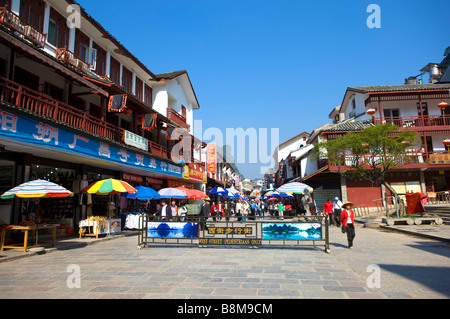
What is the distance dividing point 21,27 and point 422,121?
30.9 m

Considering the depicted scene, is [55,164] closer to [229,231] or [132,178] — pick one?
[132,178]

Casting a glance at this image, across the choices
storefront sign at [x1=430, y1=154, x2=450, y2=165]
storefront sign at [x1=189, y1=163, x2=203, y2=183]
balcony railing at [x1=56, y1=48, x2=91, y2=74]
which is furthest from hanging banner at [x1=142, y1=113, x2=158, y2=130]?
storefront sign at [x1=430, y1=154, x2=450, y2=165]

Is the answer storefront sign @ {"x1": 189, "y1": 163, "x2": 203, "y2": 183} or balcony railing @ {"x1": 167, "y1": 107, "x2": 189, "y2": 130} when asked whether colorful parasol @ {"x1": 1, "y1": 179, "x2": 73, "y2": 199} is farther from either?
storefront sign @ {"x1": 189, "y1": 163, "x2": 203, "y2": 183}

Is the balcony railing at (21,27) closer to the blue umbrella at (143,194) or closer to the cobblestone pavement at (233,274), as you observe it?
the cobblestone pavement at (233,274)

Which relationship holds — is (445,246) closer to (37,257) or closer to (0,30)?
(37,257)

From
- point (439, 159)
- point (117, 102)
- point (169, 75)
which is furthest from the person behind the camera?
point (439, 159)

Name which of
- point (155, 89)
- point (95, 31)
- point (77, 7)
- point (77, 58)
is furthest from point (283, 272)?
point (155, 89)

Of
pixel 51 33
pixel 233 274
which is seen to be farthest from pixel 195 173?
pixel 233 274

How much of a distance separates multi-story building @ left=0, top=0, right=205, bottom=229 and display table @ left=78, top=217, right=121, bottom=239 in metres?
1.43

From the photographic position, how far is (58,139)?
10664 mm

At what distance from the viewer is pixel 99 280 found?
591 centimetres

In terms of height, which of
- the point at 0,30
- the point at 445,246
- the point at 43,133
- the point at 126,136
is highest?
the point at 0,30

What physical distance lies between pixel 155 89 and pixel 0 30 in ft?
54.7
